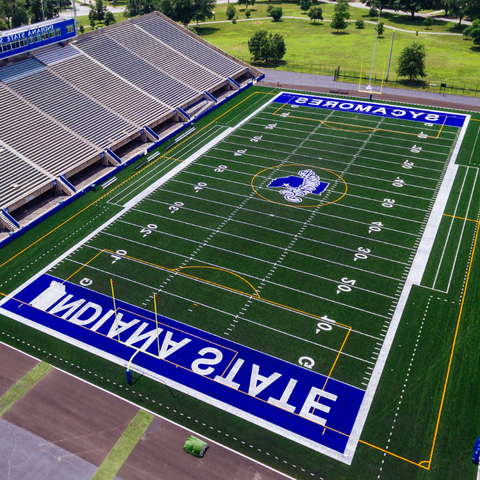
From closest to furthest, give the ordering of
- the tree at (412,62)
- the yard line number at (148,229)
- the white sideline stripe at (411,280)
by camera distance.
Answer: the white sideline stripe at (411,280)
the yard line number at (148,229)
the tree at (412,62)

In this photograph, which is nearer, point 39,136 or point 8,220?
point 8,220

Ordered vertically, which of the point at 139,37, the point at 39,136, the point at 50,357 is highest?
the point at 139,37

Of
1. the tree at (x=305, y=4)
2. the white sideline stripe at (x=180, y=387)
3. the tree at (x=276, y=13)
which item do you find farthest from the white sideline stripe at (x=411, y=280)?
the tree at (x=305, y=4)

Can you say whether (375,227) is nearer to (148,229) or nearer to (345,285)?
(345,285)

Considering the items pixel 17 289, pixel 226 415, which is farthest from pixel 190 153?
pixel 226 415

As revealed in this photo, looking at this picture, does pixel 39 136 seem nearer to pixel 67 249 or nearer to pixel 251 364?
pixel 67 249

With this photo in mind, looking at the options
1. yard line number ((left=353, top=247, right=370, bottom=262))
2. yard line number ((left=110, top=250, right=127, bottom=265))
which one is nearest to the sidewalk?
yard line number ((left=353, top=247, right=370, bottom=262))

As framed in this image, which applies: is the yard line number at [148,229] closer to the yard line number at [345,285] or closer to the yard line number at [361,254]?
the yard line number at [345,285]
